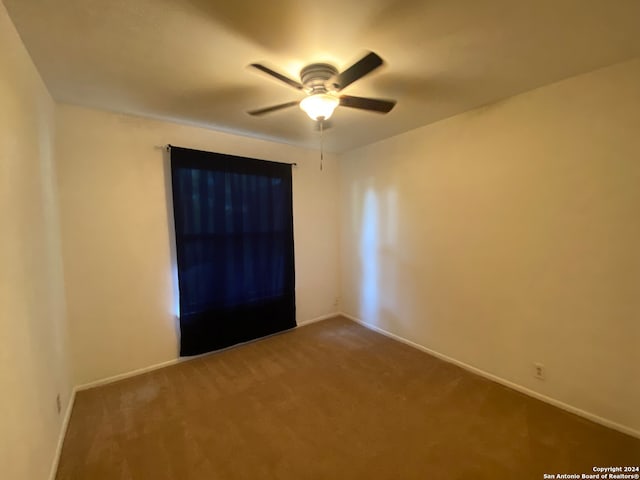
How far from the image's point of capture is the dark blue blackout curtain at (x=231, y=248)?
2.80 m

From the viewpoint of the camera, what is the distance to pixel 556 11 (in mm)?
1330

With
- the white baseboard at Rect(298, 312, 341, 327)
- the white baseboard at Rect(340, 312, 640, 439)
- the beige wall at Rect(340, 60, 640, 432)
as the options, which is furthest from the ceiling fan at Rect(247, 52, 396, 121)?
the white baseboard at Rect(298, 312, 341, 327)

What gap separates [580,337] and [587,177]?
1143 millimetres

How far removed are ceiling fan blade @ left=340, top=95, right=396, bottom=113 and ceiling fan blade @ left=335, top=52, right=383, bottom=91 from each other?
122 mm

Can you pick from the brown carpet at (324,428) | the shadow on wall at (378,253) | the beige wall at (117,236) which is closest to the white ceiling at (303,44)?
the beige wall at (117,236)

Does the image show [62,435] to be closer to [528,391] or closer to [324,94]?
[324,94]

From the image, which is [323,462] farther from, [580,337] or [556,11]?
[556,11]

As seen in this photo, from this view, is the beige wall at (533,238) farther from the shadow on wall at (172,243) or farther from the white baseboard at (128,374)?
the white baseboard at (128,374)

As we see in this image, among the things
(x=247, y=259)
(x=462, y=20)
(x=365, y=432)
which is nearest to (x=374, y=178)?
(x=247, y=259)

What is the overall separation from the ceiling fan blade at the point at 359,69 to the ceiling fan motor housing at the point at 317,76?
139 millimetres

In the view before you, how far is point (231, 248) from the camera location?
307 cm

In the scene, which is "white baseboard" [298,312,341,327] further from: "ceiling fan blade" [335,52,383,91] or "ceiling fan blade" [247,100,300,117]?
"ceiling fan blade" [335,52,383,91]

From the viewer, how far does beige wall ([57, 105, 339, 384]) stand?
7.63 feet

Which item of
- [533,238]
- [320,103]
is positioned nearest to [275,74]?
[320,103]
